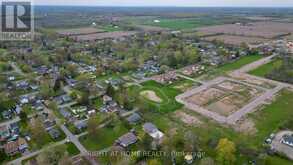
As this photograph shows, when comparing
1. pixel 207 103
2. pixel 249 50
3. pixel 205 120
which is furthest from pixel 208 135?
pixel 249 50

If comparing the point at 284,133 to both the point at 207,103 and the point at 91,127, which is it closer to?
the point at 207,103

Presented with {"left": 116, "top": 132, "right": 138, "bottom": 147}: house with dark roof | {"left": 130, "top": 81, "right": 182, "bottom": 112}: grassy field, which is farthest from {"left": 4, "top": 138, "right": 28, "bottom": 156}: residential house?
{"left": 130, "top": 81, "right": 182, "bottom": 112}: grassy field

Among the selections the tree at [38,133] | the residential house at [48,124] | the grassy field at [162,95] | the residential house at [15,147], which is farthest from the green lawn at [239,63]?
the residential house at [15,147]

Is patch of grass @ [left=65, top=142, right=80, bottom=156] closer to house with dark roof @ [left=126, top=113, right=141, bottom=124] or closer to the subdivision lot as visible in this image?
house with dark roof @ [left=126, top=113, right=141, bottom=124]

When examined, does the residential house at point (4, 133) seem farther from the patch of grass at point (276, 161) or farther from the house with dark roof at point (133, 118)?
the patch of grass at point (276, 161)

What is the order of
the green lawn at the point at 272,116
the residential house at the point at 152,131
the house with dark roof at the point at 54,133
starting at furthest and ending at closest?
the green lawn at the point at 272,116 → the house with dark roof at the point at 54,133 → the residential house at the point at 152,131

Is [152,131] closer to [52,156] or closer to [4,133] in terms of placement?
[52,156]

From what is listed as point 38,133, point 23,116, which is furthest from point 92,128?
point 23,116
